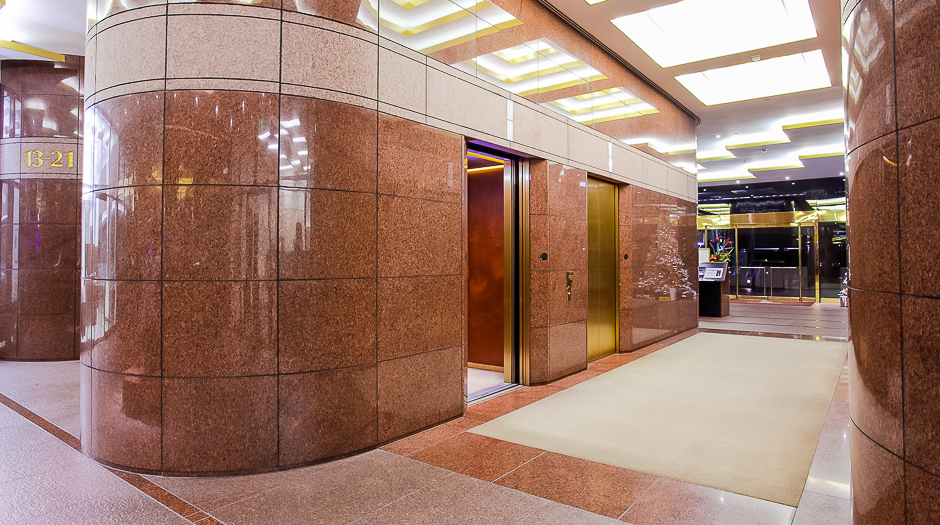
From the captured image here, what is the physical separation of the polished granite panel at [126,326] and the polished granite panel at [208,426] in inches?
10.0

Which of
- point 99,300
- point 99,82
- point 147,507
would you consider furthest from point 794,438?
point 99,82

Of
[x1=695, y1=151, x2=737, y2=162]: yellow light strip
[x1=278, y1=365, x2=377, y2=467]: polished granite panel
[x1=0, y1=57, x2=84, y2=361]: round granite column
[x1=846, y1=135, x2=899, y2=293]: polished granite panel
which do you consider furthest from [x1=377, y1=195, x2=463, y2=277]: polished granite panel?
[x1=695, y1=151, x2=737, y2=162]: yellow light strip

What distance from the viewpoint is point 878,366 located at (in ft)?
7.07

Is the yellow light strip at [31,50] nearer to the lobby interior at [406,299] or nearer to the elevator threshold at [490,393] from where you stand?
the lobby interior at [406,299]

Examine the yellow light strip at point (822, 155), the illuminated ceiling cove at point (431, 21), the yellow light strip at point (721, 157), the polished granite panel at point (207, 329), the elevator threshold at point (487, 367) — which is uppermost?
the yellow light strip at point (721, 157)

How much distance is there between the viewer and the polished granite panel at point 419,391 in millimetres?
4199

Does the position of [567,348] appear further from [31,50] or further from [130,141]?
[31,50]

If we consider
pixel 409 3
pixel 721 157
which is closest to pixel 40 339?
pixel 409 3

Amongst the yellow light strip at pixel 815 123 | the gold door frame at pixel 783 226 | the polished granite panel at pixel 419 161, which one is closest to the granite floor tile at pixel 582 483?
the polished granite panel at pixel 419 161

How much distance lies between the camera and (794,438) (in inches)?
170

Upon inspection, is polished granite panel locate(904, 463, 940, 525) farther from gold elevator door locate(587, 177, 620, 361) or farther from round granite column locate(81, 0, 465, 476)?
gold elevator door locate(587, 177, 620, 361)

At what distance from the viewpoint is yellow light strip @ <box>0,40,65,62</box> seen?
288 inches

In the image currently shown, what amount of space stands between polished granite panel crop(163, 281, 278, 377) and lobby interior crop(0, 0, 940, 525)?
0.02 metres

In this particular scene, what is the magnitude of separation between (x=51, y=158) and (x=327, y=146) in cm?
691
